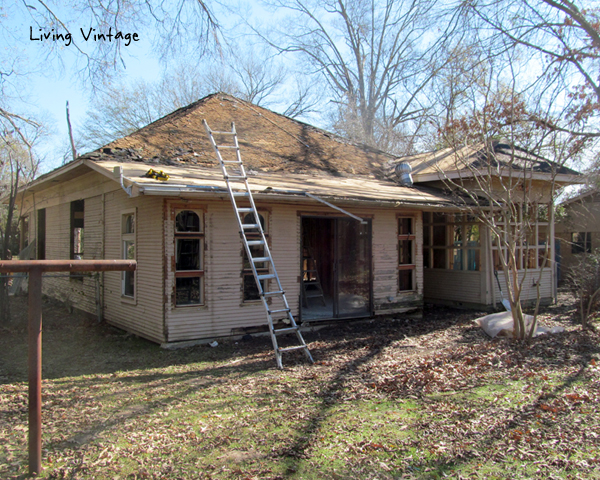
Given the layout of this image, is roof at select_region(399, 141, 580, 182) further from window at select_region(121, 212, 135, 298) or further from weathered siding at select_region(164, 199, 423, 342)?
window at select_region(121, 212, 135, 298)

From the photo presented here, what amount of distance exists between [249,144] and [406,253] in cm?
464

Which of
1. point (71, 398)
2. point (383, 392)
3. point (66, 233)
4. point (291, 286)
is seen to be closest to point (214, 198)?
point (291, 286)

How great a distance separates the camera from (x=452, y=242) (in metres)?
12.3

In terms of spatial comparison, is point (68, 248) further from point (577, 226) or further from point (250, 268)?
point (577, 226)

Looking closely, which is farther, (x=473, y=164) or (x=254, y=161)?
(x=473, y=164)

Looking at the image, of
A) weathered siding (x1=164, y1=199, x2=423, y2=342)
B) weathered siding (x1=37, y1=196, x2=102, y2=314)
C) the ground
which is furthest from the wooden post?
weathered siding (x1=37, y1=196, x2=102, y2=314)

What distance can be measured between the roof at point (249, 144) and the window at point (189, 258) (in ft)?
6.02

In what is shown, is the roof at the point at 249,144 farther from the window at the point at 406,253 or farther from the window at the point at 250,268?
the window at the point at 406,253

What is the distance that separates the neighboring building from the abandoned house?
7.31m

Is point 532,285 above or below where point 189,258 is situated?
below

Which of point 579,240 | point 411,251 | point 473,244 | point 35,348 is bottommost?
point 35,348

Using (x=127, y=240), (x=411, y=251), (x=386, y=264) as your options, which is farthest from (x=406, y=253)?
(x=127, y=240)

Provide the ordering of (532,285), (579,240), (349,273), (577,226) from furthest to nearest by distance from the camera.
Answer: (579,240)
(577,226)
(532,285)
(349,273)

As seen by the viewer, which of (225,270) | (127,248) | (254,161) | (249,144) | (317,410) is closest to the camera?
(317,410)
